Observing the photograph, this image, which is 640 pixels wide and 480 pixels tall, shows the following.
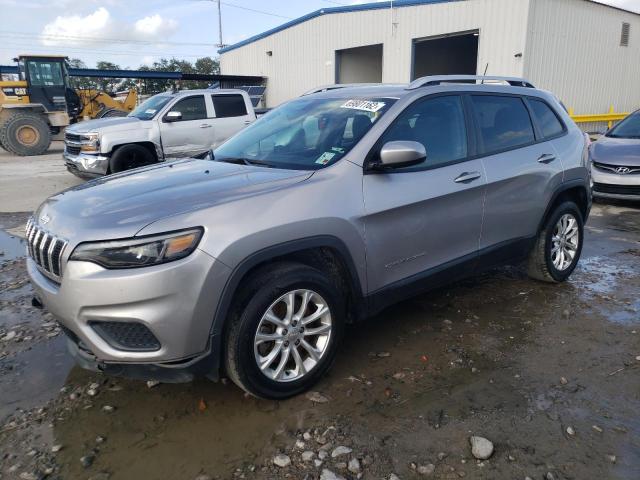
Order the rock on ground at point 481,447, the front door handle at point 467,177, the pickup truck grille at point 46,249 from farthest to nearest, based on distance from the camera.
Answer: the front door handle at point 467,177, the pickup truck grille at point 46,249, the rock on ground at point 481,447

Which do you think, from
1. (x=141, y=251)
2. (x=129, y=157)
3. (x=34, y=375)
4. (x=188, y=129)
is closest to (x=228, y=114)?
(x=188, y=129)

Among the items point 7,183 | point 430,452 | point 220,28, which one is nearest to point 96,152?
point 7,183

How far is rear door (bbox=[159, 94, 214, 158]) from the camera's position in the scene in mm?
10031

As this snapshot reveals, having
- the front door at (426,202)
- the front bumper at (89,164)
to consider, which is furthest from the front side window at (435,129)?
the front bumper at (89,164)

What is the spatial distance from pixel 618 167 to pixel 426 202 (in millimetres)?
6146

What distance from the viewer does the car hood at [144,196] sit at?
2543mm

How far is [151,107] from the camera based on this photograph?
10.6m

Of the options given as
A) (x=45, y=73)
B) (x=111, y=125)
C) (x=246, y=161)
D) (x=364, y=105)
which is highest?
(x=45, y=73)

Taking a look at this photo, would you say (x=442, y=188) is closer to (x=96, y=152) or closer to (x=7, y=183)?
(x=96, y=152)

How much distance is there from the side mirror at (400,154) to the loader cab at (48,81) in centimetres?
1737

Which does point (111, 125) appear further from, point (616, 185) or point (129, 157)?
point (616, 185)

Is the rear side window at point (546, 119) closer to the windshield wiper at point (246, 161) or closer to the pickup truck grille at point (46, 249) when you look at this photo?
the windshield wiper at point (246, 161)

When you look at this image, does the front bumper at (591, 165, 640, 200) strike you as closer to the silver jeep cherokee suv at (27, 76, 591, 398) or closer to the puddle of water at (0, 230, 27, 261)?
the silver jeep cherokee suv at (27, 76, 591, 398)

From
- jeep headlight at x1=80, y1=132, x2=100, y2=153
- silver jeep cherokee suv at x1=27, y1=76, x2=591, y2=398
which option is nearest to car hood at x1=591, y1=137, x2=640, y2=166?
silver jeep cherokee suv at x1=27, y1=76, x2=591, y2=398
